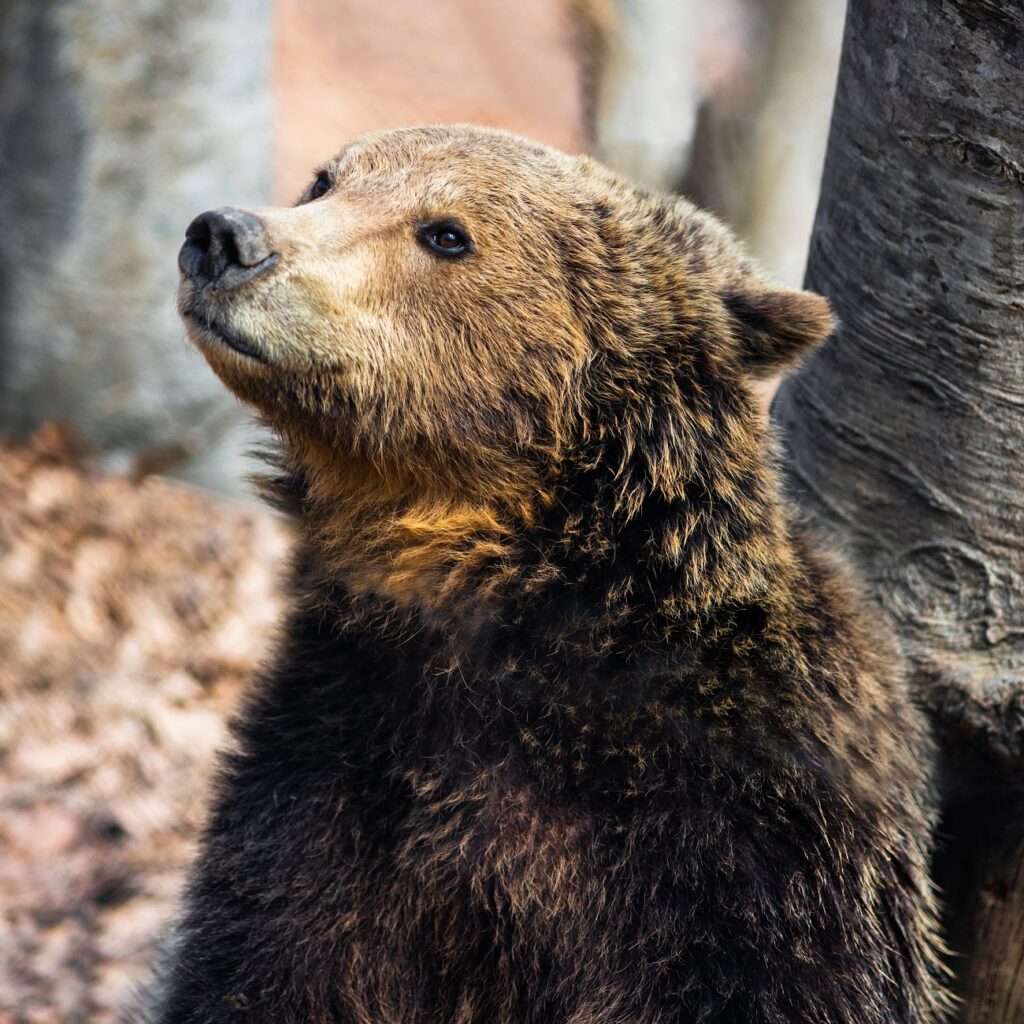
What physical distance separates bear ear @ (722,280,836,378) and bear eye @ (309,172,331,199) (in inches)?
46.2

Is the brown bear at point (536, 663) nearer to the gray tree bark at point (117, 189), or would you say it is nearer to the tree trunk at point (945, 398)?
the tree trunk at point (945, 398)

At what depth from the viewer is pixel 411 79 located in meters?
16.5

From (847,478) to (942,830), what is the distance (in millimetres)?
1129

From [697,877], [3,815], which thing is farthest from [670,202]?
[3,815]

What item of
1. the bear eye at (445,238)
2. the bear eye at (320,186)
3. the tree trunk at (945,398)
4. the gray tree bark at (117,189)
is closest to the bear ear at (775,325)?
the tree trunk at (945,398)

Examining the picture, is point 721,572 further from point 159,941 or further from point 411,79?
point 411,79

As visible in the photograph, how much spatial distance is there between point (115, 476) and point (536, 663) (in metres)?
5.32

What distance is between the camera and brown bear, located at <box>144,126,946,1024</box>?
3.20 metres

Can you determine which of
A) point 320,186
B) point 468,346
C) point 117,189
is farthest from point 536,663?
point 117,189

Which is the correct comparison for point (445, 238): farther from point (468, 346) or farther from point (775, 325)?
point (775, 325)

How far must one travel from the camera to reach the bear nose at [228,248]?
10.2ft

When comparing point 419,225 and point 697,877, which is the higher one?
point 419,225

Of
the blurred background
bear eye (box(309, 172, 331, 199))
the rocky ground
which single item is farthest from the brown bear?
the blurred background

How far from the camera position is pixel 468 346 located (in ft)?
11.3
